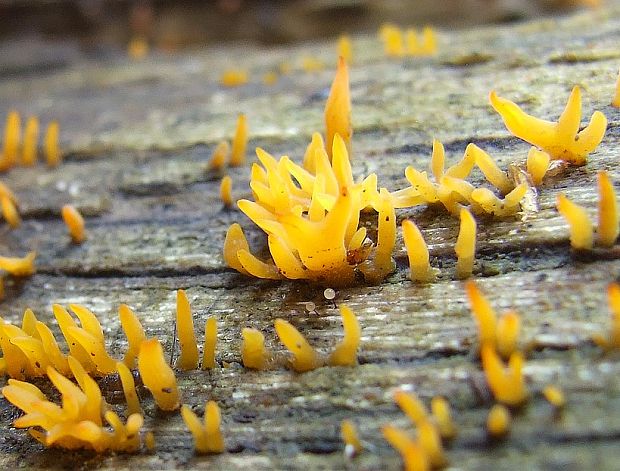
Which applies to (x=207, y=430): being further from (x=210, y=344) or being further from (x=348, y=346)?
(x=348, y=346)

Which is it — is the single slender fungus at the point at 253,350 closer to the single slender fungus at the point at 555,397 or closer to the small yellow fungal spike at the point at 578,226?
the single slender fungus at the point at 555,397

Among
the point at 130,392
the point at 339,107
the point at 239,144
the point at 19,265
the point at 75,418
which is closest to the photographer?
the point at 75,418

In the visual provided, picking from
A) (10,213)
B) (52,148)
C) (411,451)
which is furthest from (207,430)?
(52,148)

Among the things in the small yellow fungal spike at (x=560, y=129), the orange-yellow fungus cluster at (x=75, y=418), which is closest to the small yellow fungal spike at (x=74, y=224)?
the orange-yellow fungus cluster at (x=75, y=418)

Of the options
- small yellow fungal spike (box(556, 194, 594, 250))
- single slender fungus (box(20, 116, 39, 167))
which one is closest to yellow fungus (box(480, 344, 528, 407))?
small yellow fungal spike (box(556, 194, 594, 250))

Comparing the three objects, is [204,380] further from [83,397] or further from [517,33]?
[517,33]

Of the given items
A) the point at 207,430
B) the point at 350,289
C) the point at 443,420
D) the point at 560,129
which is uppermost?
the point at 560,129

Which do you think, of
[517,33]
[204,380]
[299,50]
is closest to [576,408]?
[204,380]
